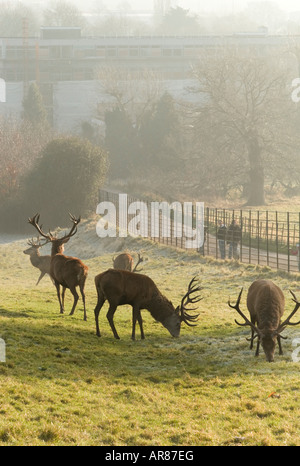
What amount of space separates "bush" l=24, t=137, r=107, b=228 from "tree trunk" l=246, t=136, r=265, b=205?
43.7 feet

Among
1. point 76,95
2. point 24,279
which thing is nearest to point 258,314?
point 24,279

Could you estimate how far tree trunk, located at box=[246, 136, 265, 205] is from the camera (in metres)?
59.5

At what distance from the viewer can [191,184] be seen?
6688cm

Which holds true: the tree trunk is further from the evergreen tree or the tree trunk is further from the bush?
the evergreen tree

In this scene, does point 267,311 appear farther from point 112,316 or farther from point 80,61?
point 80,61

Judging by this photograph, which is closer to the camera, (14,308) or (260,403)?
(260,403)

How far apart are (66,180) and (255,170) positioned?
16.5 metres

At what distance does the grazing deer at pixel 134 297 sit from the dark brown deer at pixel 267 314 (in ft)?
4.27

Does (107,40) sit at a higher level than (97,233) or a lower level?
higher

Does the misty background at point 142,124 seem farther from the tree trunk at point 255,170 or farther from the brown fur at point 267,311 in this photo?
the brown fur at point 267,311

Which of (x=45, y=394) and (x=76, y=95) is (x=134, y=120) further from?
(x=45, y=394)

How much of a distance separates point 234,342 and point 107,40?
101 m

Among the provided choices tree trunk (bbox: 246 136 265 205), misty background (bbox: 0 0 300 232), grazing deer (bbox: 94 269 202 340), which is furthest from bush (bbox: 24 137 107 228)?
grazing deer (bbox: 94 269 202 340)

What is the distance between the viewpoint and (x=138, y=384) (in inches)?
499
